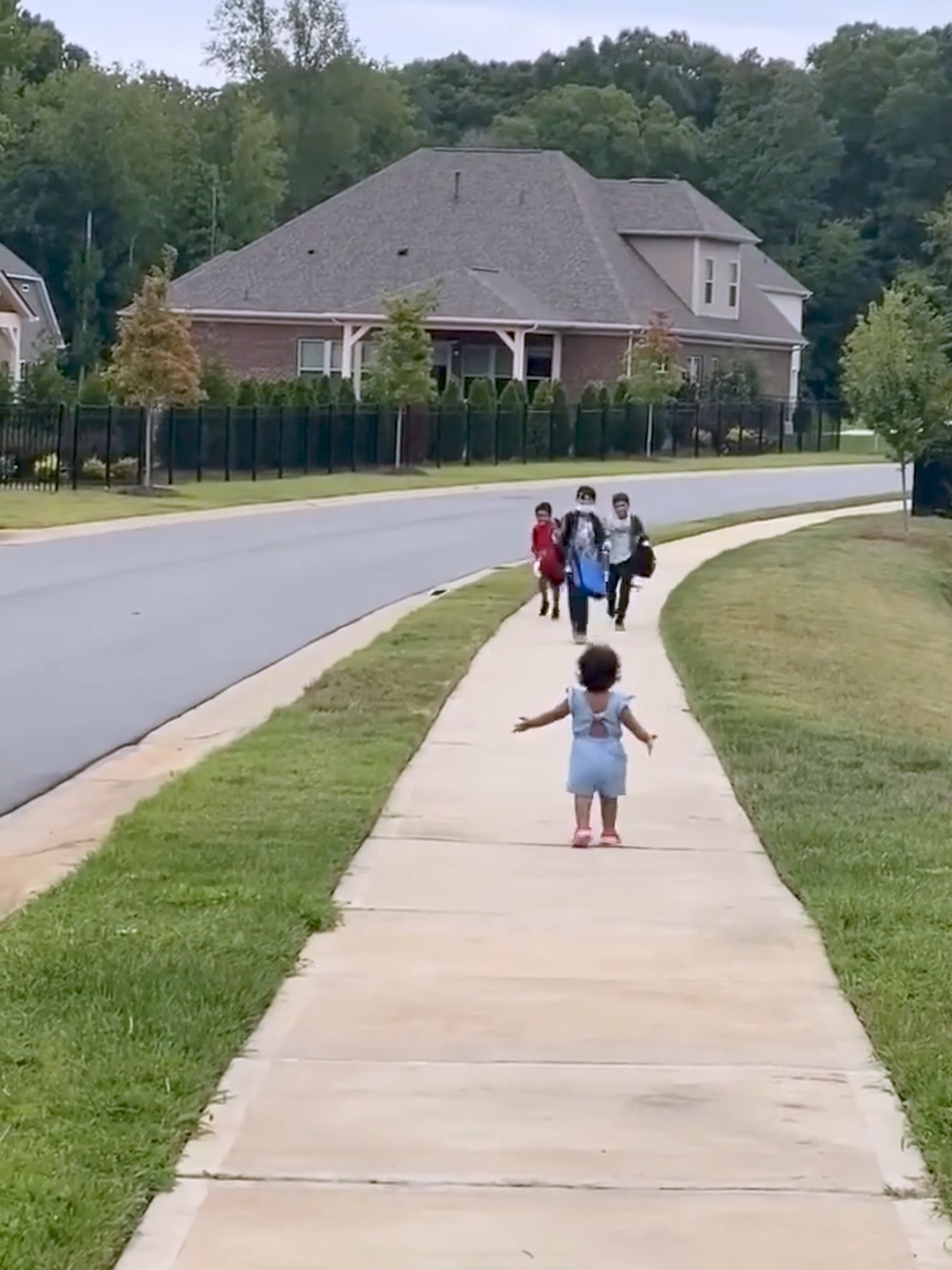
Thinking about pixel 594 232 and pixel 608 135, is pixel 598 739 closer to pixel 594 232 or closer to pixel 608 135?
pixel 594 232

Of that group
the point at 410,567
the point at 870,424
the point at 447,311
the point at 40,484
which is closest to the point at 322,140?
the point at 447,311

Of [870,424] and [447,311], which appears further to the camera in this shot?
[447,311]

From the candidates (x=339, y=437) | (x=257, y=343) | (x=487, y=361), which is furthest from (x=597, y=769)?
(x=257, y=343)

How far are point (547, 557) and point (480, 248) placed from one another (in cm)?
4578

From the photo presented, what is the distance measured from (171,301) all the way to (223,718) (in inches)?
2027

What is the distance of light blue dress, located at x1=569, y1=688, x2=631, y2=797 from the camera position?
10.1m

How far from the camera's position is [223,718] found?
49.2ft

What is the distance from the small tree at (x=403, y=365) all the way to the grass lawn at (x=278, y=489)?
169 centimetres

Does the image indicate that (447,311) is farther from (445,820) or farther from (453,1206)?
(453,1206)

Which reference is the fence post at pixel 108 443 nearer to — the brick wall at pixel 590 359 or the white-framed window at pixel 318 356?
the white-framed window at pixel 318 356

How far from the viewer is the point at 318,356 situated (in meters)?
64.1

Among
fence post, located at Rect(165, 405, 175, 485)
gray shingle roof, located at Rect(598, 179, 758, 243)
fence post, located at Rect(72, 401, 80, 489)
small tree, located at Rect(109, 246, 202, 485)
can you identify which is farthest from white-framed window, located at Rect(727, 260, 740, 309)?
fence post, located at Rect(72, 401, 80, 489)

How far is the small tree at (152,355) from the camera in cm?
4306

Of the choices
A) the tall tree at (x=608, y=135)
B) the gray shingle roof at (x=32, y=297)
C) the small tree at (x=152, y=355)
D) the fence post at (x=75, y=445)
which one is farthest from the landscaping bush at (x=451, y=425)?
the tall tree at (x=608, y=135)
